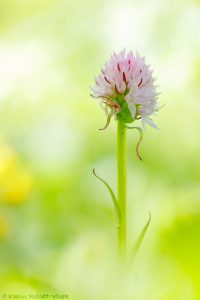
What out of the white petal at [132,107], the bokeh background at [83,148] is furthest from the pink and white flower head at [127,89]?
the bokeh background at [83,148]

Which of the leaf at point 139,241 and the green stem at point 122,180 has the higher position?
the green stem at point 122,180

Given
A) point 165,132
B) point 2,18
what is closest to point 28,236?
point 165,132

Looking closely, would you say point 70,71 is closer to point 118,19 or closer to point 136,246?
point 118,19

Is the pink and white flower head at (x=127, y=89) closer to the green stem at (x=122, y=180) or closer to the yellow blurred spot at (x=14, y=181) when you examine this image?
the green stem at (x=122, y=180)

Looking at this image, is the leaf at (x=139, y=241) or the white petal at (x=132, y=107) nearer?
the white petal at (x=132, y=107)

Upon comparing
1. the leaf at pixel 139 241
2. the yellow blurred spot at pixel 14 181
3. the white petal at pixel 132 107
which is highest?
the white petal at pixel 132 107

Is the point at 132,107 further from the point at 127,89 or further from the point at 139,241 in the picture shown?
the point at 139,241
